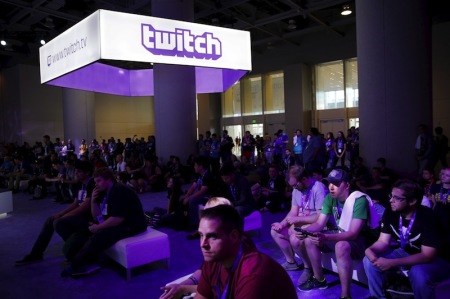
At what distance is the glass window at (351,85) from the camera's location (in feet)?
64.4

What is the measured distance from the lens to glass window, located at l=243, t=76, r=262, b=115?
949 inches

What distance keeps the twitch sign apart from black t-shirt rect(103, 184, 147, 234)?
68.1 inches

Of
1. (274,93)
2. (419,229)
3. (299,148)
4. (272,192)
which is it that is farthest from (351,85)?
(419,229)

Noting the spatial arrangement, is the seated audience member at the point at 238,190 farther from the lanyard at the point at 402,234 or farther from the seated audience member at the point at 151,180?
the seated audience member at the point at 151,180

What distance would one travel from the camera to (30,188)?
11117 millimetres

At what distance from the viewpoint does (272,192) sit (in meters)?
7.33

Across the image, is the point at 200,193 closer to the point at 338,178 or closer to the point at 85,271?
the point at 85,271

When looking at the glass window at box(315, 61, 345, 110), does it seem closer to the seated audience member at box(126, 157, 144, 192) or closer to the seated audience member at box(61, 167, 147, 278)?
the seated audience member at box(126, 157, 144, 192)

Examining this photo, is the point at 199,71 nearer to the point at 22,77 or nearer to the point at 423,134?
the point at 423,134

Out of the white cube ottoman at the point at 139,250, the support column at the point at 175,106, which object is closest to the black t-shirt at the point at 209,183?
the white cube ottoman at the point at 139,250

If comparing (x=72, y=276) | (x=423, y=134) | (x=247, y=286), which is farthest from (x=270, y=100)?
(x=247, y=286)

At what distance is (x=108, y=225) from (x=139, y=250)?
0.47 m

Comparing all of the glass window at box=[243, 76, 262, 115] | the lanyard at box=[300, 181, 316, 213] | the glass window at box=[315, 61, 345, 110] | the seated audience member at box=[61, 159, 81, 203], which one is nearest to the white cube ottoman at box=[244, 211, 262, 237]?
the lanyard at box=[300, 181, 316, 213]

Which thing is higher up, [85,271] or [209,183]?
[209,183]
